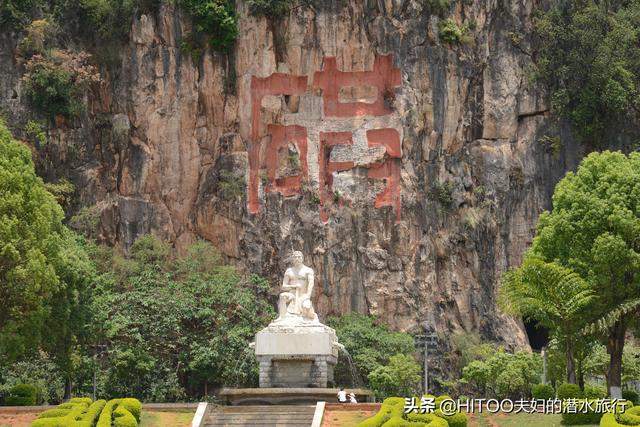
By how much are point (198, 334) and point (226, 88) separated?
10227 millimetres

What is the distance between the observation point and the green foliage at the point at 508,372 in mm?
46625

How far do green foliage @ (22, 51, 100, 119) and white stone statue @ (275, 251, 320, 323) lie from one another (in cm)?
1834

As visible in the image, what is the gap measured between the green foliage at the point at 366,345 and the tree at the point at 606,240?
982 centimetres

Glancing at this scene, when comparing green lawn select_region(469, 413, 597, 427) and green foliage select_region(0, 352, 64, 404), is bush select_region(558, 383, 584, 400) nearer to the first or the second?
green lawn select_region(469, 413, 597, 427)

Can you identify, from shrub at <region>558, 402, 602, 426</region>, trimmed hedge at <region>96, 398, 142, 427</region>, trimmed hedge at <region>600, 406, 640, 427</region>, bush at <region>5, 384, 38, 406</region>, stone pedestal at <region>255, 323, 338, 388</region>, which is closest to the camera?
trimmed hedge at <region>600, 406, 640, 427</region>

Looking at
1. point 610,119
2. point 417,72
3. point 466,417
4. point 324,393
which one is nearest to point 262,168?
point 417,72

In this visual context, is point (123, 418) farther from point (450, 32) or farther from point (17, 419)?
point (450, 32)

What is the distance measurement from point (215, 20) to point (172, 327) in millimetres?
12371

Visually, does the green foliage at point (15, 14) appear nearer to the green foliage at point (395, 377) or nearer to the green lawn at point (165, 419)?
the green foliage at point (395, 377)

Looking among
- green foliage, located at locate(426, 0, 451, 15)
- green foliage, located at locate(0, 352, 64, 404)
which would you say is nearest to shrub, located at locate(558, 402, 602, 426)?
green foliage, located at locate(0, 352, 64, 404)

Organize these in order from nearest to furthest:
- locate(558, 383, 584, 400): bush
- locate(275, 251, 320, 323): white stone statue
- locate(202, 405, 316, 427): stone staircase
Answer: locate(202, 405, 316, 427): stone staircase → locate(558, 383, 584, 400): bush → locate(275, 251, 320, 323): white stone statue

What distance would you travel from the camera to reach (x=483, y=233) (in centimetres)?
5272

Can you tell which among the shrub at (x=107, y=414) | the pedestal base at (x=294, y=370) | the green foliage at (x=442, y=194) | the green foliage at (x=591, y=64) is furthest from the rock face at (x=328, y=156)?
the shrub at (x=107, y=414)

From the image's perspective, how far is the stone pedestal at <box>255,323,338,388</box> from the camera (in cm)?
3497
